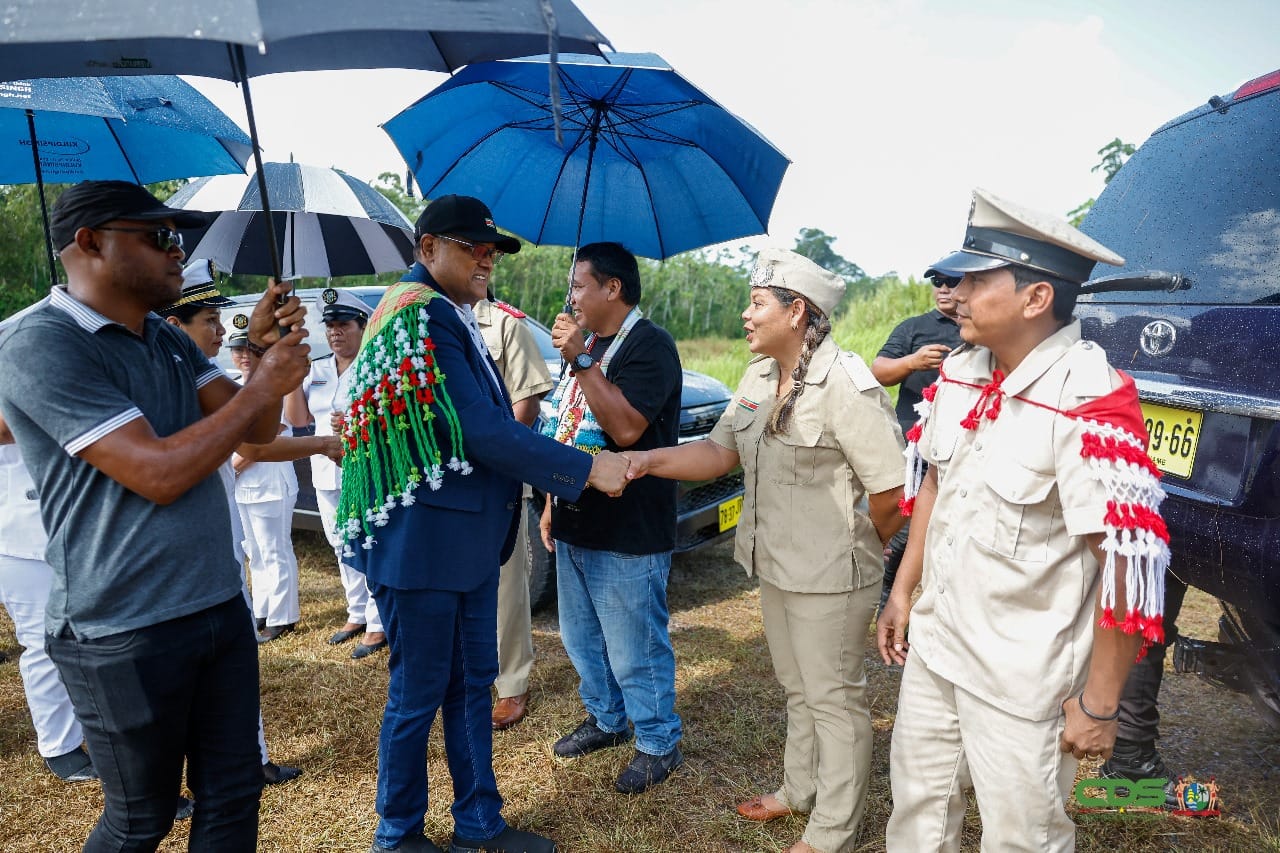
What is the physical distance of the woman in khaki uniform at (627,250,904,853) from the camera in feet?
9.12

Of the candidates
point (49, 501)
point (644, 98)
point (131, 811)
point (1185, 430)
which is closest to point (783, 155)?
point (644, 98)

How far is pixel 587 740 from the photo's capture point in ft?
12.0

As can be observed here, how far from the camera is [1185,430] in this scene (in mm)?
Result: 2633

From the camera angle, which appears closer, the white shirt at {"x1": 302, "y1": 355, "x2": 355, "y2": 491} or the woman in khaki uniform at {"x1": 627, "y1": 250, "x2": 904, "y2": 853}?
the woman in khaki uniform at {"x1": 627, "y1": 250, "x2": 904, "y2": 853}

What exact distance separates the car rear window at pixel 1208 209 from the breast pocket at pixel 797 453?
125 cm

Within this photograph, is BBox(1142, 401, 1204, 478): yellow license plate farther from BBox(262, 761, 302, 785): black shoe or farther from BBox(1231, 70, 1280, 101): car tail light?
BBox(262, 761, 302, 785): black shoe

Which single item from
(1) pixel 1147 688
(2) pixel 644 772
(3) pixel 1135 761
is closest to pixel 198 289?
(2) pixel 644 772

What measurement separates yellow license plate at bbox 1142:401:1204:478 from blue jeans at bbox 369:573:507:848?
2164 millimetres

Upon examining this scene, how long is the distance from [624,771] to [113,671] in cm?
198

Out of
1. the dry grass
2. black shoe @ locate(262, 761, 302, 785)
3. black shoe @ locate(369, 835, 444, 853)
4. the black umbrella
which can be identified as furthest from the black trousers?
black shoe @ locate(262, 761, 302, 785)

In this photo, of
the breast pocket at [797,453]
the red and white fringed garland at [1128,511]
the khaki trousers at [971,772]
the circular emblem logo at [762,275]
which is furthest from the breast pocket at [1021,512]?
the circular emblem logo at [762,275]

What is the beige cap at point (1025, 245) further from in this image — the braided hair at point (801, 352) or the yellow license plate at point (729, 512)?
the yellow license plate at point (729, 512)

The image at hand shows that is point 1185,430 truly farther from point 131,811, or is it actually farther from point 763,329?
point 131,811

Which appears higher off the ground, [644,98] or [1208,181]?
[644,98]
